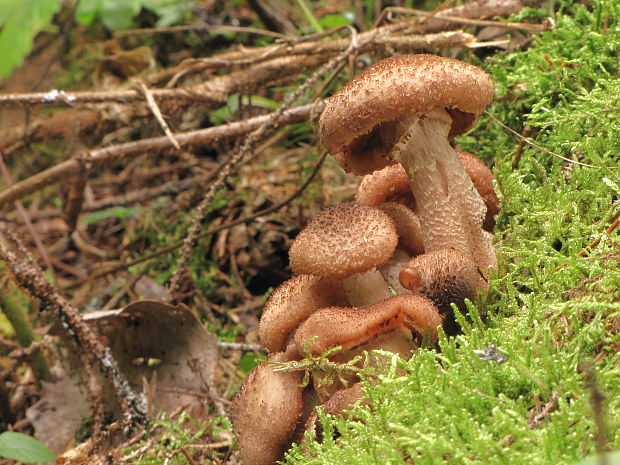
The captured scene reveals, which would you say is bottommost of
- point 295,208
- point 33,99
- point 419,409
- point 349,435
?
point 295,208

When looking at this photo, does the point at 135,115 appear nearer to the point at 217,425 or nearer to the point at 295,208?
the point at 295,208

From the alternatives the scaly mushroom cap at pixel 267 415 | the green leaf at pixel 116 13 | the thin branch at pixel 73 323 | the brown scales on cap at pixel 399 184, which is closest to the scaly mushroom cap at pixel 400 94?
the brown scales on cap at pixel 399 184

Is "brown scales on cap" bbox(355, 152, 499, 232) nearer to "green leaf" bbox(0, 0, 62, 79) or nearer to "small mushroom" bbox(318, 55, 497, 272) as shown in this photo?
"small mushroom" bbox(318, 55, 497, 272)

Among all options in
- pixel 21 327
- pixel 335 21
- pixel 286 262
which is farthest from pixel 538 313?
pixel 335 21

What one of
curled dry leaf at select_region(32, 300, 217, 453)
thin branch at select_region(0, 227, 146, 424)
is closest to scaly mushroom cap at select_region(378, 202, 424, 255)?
curled dry leaf at select_region(32, 300, 217, 453)

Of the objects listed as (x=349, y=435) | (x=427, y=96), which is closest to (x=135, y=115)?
(x=427, y=96)

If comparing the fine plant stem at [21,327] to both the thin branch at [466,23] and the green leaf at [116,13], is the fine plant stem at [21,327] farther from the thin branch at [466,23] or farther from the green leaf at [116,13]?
the green leaf at [116,13]
